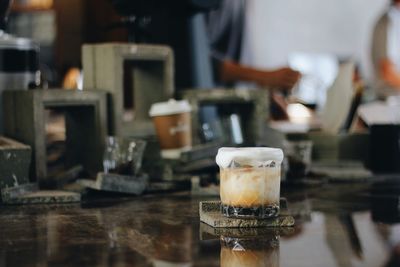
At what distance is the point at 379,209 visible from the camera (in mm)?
1926

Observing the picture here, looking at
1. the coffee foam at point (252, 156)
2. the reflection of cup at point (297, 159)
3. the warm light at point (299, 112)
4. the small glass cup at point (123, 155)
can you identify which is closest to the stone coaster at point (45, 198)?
the small glass cup at point (123, 155)

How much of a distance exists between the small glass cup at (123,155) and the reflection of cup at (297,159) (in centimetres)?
53

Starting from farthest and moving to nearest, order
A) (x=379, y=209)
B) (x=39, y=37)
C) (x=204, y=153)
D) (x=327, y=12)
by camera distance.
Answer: (x=327, y=12) < (x=39, y=37) < (x=204, y=153) < (x=379, y=209)

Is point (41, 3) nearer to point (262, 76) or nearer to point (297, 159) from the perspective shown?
point (262, 76)

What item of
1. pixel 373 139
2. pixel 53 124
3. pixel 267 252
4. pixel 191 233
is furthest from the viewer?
Result: pixel 53 124

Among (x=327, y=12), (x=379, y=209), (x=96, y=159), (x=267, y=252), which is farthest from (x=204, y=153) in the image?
(x=327, y=12)

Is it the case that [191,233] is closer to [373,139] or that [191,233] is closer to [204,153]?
[204,153]

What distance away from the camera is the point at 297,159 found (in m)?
2.57

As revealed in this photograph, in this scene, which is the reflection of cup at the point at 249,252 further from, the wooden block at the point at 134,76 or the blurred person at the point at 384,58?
the blurred person at the point at 384,58

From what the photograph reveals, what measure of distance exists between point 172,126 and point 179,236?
106cm

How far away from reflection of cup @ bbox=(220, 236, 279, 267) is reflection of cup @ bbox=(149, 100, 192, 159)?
3.54 feet

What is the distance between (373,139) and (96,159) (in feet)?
3.29

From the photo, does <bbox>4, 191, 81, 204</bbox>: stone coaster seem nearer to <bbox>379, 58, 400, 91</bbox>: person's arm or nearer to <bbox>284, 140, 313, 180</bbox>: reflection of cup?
<bbox>284, 140, 313, 180</bbox>: reflection of cup

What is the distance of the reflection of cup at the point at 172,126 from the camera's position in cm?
256
